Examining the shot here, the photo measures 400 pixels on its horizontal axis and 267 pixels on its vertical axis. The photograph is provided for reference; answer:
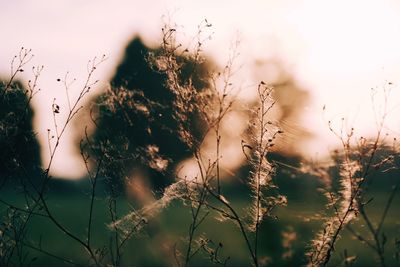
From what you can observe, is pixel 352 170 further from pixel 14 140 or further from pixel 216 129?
pixel 14 140

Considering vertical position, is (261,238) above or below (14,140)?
above

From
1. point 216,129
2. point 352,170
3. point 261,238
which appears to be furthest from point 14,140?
point 261,238

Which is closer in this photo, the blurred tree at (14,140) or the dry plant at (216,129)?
the dry plant at (216,129)

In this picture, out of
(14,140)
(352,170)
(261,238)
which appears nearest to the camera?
(352,170)

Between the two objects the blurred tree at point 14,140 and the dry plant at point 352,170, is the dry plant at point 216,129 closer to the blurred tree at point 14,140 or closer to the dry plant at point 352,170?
the dry plant at point 352,170

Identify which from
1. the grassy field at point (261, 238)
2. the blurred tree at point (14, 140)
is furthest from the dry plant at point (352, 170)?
the blurred tree at point (14, 140)

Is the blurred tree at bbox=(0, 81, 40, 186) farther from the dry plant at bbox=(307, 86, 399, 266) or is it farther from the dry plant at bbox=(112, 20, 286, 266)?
the dry plant at bbox=(307, 86, 399, 266)

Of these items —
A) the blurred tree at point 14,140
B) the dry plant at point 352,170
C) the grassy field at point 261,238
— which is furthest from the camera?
the grassy field at point 261,238

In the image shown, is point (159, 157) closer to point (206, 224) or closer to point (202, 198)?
point (202, 198)

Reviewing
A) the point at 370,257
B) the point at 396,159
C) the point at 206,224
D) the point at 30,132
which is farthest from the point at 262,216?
the point at 206,224

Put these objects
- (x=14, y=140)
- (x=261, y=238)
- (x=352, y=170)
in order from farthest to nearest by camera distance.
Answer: (x=261, y=238) → (x=14, y=140) → (x=352, y=170)

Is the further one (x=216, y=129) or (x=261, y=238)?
(x=261, y=238)

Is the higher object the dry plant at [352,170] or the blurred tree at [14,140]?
the blurred tree at [14,140]

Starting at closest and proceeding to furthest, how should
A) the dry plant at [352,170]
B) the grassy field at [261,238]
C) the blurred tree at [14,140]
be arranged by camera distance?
the dry plant at [352,170]
the blurred tree at [14,140]
the grassy field at [261,238]
